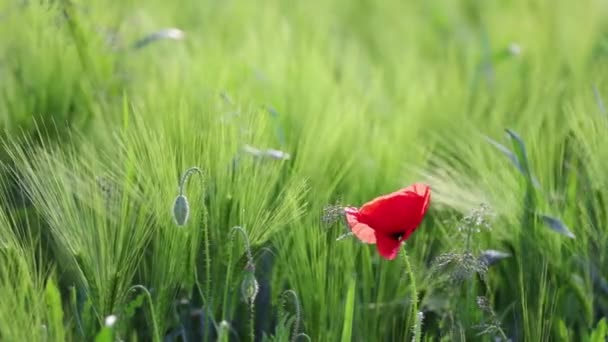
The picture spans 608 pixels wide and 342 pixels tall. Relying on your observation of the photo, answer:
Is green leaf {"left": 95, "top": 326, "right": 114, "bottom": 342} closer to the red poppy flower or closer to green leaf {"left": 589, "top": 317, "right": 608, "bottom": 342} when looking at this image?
the red poppy flower

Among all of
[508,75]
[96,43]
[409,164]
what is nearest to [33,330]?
[409,164]

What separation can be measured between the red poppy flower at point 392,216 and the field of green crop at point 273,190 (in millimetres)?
34

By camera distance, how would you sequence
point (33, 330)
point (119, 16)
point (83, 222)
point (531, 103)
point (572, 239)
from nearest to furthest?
point (33, 330) → point (83, 222) → point (572, 239) → point (531, 103) → point (119, 16)

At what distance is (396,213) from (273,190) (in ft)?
0.66

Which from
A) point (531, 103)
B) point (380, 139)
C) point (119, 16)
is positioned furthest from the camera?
point (119, 16)

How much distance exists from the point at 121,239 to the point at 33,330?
0.12 meters

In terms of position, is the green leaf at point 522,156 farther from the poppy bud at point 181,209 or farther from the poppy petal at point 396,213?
the poppy bud at point 181,209

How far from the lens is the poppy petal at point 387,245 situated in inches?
37.8

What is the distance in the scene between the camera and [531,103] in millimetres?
1400

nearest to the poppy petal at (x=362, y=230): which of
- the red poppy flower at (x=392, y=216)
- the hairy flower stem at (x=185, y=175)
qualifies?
the red poppy flower at (x=392, y=216)

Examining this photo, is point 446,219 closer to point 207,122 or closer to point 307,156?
point 307,156

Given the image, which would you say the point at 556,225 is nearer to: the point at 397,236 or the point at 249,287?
the point at 397,236

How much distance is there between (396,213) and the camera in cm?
96

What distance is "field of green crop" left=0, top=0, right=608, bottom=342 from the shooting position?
998 millimetres
